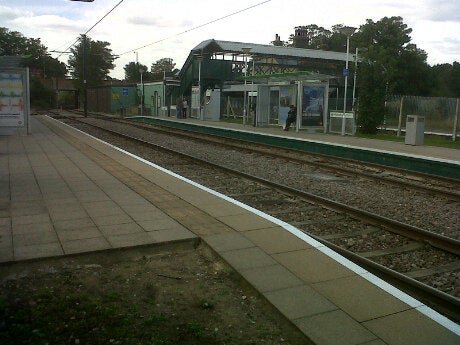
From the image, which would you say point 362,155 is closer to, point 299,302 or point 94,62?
point 299,302

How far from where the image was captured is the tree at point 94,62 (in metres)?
90.2

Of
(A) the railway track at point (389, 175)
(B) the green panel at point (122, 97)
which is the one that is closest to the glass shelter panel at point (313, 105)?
(A) the railway track at point (389, 175)

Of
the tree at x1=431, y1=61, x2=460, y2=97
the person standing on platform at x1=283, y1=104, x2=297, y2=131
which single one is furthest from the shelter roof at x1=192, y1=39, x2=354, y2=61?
the person standing on platform at x1=283, y1=104, x2=297, y2=131

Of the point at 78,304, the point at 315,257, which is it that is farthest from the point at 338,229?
the point at 78,304

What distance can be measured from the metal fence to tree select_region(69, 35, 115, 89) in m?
69.4

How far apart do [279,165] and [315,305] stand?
11.0 meters

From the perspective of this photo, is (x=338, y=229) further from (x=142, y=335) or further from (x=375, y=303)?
(x=142, y=335)

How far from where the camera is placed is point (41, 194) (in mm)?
8438

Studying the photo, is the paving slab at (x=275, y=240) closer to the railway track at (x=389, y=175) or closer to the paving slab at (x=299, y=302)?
the paving slab at (x=299, y=302)

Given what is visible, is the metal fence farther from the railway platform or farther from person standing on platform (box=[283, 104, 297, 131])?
the railway platform

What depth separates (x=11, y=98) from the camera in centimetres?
1928

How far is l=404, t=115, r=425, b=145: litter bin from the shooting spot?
2019 cm

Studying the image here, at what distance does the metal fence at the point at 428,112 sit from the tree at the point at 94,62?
69353 millimetres

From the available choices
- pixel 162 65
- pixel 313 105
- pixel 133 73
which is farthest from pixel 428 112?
pixel 162 65
